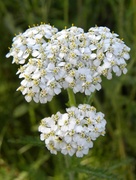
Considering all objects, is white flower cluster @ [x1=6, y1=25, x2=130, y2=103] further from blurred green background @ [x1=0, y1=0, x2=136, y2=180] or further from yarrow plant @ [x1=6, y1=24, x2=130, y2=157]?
blurred green background @ [x1=0, y1=0, x2=136, y2=180]

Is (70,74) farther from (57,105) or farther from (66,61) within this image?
(57,105)

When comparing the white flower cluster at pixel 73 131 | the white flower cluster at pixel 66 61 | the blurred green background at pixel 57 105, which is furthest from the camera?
the blurred green background at pixel 57 105

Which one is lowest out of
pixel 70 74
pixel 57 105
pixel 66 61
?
pixel 70 74

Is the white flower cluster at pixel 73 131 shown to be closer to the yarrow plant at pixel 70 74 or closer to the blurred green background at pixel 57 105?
the yarrow plant at pixel 70 74

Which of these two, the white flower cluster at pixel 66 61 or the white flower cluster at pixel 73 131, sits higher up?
the white flower cluster at pixel 66 61

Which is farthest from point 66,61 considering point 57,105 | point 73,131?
point 57,105

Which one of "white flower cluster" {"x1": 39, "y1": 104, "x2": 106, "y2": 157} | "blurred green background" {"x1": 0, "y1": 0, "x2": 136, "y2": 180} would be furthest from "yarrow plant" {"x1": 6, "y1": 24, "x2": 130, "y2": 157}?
"blurred green background" {"x1": 0, "y1": 0, "x2": 136, "y2": 180}

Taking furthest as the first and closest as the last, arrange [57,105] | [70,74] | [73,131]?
[57,105] < [70,74] < [73,131]

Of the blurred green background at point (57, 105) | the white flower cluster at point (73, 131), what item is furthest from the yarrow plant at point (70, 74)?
the blurred green background at point (57, 105)
